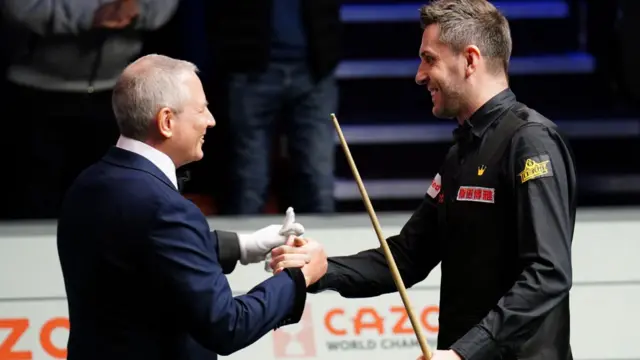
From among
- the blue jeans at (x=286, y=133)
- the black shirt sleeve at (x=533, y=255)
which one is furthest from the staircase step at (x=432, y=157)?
the black shirt sleeve at (x=533, y=255)

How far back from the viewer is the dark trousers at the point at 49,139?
13.9 feet

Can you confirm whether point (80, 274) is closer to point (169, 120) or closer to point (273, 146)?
point (169, 120)

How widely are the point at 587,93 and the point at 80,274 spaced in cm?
249

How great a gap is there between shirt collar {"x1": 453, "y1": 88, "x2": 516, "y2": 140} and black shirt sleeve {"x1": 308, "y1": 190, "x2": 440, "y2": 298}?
0.95 ft

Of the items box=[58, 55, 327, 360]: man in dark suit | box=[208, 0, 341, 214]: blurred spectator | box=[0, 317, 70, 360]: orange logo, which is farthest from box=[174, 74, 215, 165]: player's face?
box=[0, 317, 70, 360]: orange logo

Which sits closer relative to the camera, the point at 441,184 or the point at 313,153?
the point at 441,184

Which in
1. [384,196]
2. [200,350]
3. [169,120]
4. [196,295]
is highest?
[169,120]

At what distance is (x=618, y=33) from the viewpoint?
14.6 feet

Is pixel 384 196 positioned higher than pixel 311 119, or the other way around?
pixel 311 119

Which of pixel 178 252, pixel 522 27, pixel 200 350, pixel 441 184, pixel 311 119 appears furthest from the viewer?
pixel 522 27

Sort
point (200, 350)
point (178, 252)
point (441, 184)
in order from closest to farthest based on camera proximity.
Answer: point (178, 252) < point (200, 350) < point (441, 184)

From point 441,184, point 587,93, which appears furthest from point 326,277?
point 587,93

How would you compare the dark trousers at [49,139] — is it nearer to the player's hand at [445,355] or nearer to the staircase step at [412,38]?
the staircase step at [412,38]

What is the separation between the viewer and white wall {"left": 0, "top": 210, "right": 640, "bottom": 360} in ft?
13.9
